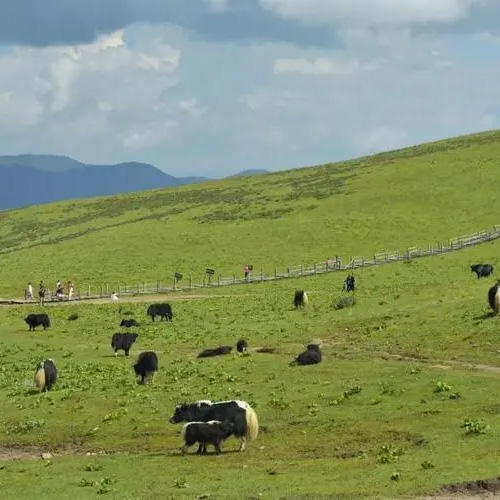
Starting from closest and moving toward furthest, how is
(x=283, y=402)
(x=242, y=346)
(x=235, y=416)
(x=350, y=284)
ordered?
1. (x=235, y=416)
2. (x=283, y=402)
3. (x=242, y=346)
4. (x=350, y=284)

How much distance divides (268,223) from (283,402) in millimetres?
78765

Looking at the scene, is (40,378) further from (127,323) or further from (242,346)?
(127,323)

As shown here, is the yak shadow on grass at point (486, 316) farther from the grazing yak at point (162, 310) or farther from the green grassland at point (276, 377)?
the grazing yak at point (162, 310)

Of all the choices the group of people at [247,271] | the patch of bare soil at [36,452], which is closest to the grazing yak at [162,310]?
the group of people at [247,271]

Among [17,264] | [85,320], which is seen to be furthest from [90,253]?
[85,320]

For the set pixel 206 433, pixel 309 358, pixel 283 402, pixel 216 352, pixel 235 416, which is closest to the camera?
pixel 206 433

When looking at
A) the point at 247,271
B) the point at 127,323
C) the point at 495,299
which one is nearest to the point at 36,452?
the point at 495,299

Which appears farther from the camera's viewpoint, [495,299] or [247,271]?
[247,271]

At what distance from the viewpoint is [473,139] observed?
15388cm

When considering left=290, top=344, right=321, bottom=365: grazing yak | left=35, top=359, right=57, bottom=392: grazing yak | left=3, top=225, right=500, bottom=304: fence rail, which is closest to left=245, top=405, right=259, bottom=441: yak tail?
left=290, top=344, right=321, bottom=365: grazing yak

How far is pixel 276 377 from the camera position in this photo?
34.9 m

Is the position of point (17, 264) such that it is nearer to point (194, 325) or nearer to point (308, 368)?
point (194, 325)

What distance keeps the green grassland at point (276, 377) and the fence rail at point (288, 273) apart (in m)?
3.01

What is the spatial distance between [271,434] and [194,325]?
26.9m
